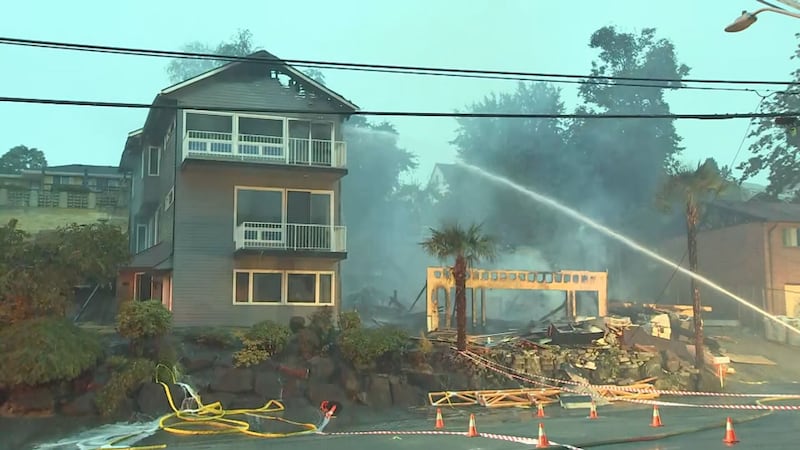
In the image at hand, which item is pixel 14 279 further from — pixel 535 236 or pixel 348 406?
pixel 535 236

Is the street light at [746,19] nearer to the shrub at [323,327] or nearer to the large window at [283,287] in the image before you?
the shrub at [323,327]

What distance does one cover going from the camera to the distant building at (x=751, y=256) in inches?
1487

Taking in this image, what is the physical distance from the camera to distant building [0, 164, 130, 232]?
43.3 metres

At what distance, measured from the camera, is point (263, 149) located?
2783cm

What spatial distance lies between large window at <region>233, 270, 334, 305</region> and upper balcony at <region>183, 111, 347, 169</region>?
13.7ft

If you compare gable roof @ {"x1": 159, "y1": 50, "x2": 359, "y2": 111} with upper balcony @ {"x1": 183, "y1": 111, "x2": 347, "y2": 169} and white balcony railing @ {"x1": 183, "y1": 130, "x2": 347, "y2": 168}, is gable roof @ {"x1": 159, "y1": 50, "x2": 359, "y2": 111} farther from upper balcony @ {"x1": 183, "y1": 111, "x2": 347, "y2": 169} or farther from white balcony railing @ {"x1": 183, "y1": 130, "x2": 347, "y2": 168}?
white balcony railing @ {"x1": 183, "y1": 130, "x2": 347, "y2": 168}

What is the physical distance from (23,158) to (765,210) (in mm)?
65696

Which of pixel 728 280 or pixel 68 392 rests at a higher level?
pixel 728 280

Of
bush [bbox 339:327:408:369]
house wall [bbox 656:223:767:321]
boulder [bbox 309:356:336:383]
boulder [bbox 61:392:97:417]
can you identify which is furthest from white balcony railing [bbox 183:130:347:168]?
house wall [bbox 656:223:767:321]

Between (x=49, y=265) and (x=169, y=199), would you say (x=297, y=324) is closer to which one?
(x=49, y=265)

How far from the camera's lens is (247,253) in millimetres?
26922

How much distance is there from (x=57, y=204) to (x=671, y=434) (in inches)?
1576

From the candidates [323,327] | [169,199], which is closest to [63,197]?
[169,199]

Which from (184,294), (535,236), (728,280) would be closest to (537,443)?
(184,294)
